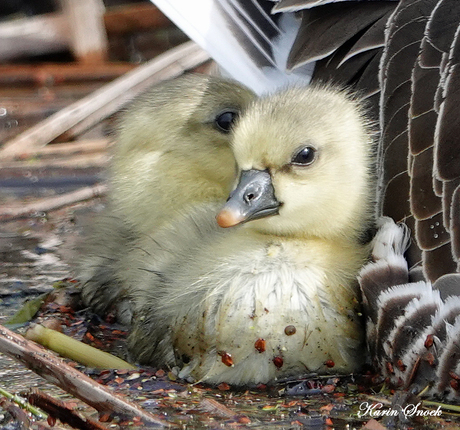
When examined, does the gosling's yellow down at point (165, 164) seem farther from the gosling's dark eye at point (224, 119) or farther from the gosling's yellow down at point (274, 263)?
the gosling's yellow down at point (274, 263)

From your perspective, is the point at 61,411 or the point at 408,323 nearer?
the point at 61,411

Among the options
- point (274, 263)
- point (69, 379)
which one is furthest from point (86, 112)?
point (69, 379)

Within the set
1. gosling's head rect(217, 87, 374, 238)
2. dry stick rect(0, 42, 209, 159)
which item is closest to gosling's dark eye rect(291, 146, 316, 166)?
gosling's head rect(217, 87, 374, 238)

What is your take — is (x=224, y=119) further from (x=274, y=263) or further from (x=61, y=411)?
(x=61, y=411)

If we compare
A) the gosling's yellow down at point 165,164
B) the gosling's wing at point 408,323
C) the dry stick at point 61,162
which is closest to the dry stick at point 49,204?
the dry stick at point 61,162

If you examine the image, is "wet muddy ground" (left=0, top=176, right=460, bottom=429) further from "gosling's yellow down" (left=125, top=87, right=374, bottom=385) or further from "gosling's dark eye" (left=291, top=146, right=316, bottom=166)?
"gosling's dark eye" (left=291, top=146, right=316, bottom=166)
